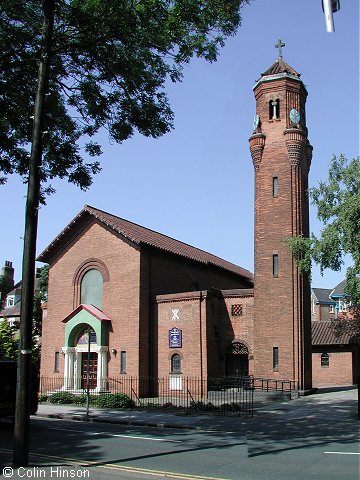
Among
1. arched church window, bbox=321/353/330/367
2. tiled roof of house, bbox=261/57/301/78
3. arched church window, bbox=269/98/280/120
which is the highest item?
tiled roof of house, bbox=261/57/301/78


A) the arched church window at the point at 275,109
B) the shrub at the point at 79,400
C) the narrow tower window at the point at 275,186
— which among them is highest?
the arched church window at the point at 275,109

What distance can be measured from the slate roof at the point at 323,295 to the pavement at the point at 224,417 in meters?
35.1

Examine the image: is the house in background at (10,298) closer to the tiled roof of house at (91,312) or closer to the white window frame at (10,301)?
the white window frame at (10,301)

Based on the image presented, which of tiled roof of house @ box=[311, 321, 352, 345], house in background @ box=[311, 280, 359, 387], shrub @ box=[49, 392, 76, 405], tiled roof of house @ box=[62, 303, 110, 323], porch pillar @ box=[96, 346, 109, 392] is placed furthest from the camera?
house in background @ box=[311, 280, 359, 387]

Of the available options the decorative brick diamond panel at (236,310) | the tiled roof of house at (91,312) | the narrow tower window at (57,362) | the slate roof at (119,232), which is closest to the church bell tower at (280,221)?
the decorative brick diamond panel at (236,310)

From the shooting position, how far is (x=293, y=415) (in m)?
22.2

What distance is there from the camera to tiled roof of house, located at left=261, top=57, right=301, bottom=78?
32.9 m

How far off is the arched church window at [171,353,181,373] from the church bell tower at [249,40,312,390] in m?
4.58

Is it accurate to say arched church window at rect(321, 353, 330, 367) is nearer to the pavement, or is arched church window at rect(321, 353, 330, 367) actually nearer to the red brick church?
the red brick church

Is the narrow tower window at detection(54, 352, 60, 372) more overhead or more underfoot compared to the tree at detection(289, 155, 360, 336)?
more underfoot

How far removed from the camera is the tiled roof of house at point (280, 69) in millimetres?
32938

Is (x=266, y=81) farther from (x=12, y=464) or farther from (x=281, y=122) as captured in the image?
(x=12, y=464)

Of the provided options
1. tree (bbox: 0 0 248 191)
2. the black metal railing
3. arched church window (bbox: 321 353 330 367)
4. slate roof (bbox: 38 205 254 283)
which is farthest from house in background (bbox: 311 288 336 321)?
tree (bbox: 0 0 248 191)

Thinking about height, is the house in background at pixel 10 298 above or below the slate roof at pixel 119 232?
below
